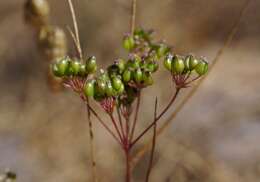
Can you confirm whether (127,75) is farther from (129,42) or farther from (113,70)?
(129,42)

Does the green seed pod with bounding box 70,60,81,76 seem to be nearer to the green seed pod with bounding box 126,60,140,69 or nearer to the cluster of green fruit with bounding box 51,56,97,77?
the cluster of green fruit with bounding box 51,56,97,77

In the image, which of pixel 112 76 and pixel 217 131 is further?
pixel 217 131

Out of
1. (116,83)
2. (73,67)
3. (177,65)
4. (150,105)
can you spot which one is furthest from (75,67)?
(150,105)

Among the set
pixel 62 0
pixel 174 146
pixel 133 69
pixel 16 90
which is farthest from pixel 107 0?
pixel 133 69

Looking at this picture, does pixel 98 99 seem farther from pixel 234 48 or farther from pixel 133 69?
pixel 234 48

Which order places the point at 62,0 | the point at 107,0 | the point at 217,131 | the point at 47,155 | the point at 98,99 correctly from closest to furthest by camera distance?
the point at 98,99 < the point at 47,155 < the point at 217,131 < the point at 107,0 < the point at 62,0

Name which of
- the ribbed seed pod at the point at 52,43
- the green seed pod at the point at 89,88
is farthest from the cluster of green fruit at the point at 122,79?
the ribbed seed pod at the point at 52,43
